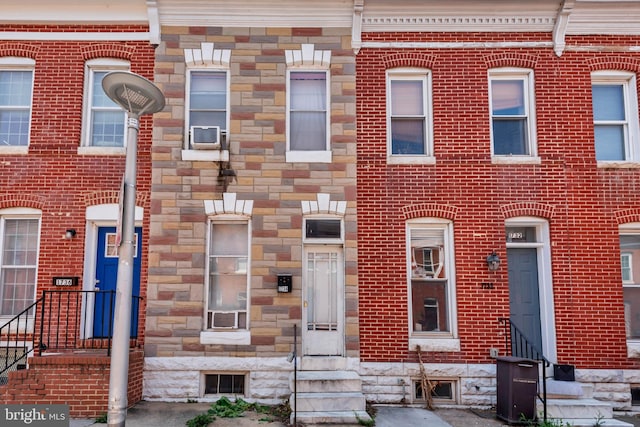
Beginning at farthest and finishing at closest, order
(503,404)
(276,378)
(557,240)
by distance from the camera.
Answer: (557,240) → (276,378) → (503,404)

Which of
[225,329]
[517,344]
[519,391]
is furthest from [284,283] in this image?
[517,344]

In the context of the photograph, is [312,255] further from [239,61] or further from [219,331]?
[239,61]

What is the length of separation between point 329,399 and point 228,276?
9.56 feet

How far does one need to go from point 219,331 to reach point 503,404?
493 centimetres

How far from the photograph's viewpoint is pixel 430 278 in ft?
29.6

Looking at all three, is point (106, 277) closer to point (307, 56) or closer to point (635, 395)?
point (307, 56)

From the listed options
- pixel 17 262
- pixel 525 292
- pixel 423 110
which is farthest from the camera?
pixel 423 110

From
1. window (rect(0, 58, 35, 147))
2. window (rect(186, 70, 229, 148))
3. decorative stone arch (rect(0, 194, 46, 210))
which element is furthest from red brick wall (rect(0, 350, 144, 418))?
window (rect(186, 70, 229, 148))

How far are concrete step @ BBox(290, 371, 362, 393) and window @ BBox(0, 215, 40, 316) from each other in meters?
5.25

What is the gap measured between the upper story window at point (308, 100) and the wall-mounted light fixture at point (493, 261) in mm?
3588

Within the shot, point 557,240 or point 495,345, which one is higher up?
point 557,240

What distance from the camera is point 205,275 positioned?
8.73m

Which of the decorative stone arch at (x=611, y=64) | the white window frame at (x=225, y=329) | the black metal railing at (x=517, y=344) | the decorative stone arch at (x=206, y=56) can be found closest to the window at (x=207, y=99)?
the decorative stone arch at (x=206, y=56)

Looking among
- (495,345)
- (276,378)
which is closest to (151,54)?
(276,378)
